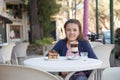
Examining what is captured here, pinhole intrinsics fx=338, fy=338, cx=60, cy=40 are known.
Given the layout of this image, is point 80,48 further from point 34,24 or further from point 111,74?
point 34,24

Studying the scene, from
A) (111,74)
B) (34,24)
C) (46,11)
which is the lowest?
(111,74)

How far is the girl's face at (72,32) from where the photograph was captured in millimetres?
4137

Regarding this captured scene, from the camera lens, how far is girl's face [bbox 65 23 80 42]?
163 inches

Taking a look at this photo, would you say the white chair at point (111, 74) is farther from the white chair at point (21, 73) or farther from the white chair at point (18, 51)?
the white chair at point (18, 51)

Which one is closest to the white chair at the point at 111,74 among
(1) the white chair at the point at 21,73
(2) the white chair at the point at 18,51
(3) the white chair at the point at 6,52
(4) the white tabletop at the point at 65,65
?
(1) the white chair at the point at 21,73

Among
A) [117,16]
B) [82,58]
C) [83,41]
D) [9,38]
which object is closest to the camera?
[82,58]

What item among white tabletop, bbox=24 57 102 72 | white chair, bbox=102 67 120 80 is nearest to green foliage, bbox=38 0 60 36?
white tabletop, bbox=24 57 102 72

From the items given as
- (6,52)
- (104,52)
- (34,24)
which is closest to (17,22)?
(34,24)

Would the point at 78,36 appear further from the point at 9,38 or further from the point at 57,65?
the point at 9,38

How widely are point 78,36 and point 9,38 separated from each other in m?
10.5

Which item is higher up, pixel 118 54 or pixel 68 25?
pixel 68 25

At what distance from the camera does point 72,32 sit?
414cm

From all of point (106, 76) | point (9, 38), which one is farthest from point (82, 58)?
point (9, 38)

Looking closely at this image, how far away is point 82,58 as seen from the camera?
3828 mm
